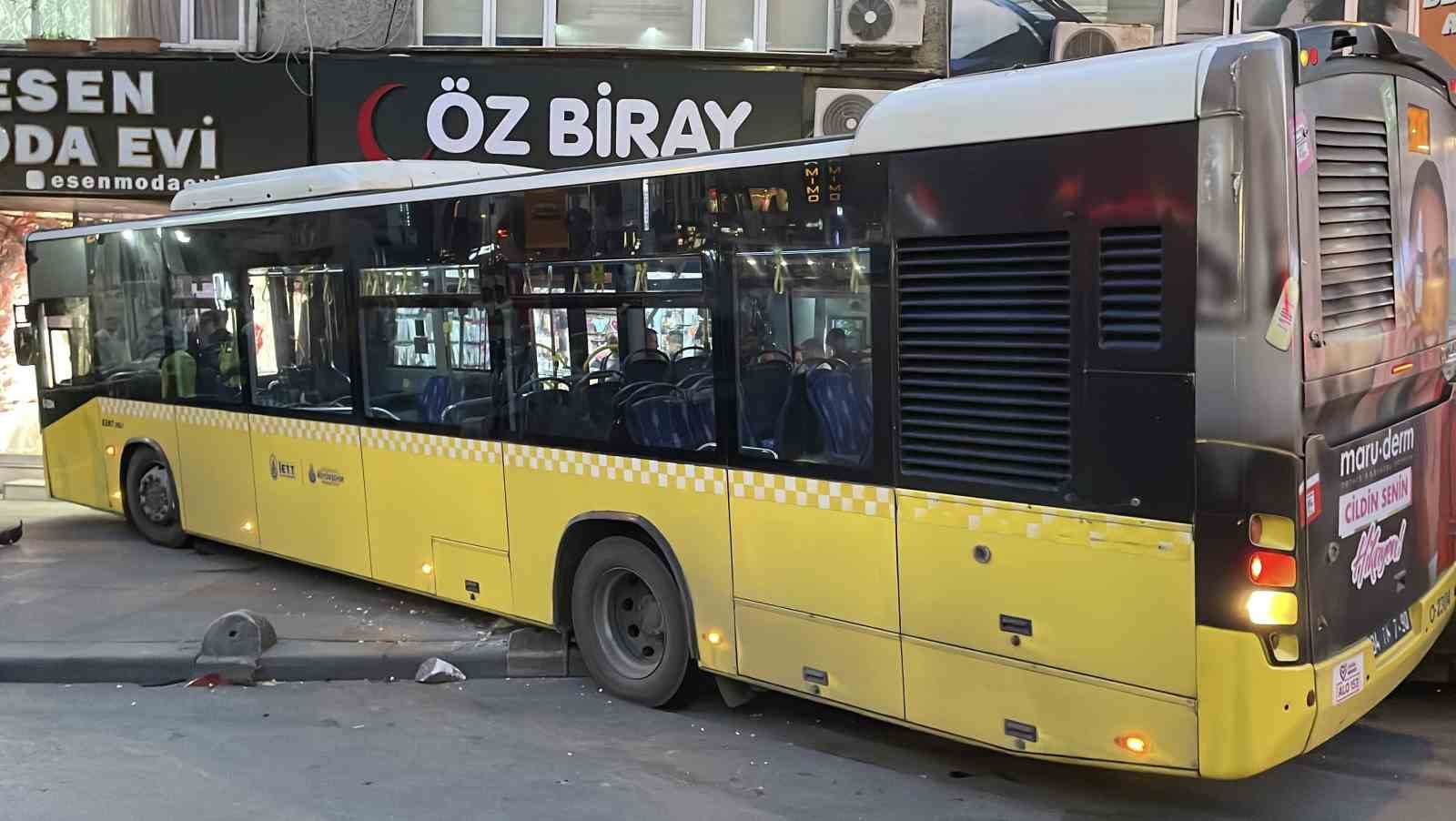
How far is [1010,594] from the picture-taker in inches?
184

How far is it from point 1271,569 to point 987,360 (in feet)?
4.19

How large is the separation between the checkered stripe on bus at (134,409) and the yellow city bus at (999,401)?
3658 millimetres

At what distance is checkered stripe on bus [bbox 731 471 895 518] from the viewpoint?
5137 mm

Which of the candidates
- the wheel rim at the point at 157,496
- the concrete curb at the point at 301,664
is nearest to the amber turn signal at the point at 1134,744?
the concrete curb at the point at 301,664

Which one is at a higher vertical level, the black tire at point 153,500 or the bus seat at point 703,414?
the bus seat at point 703,414

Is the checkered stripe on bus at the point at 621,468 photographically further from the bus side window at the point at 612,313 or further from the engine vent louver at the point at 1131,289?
the engine vent louver at the point at 1131,289

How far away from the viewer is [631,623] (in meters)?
6.61

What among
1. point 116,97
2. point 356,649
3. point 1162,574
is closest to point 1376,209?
point 1162,574

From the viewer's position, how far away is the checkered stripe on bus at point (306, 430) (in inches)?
324

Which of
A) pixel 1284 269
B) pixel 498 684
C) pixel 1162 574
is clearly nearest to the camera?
pixel 1284 269

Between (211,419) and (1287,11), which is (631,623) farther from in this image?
(1287,11)

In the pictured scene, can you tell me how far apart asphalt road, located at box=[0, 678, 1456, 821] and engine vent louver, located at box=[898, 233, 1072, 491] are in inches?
58.4

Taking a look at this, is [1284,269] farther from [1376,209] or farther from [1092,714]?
[1092,714]

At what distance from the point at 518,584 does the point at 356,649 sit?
115 centimetres
